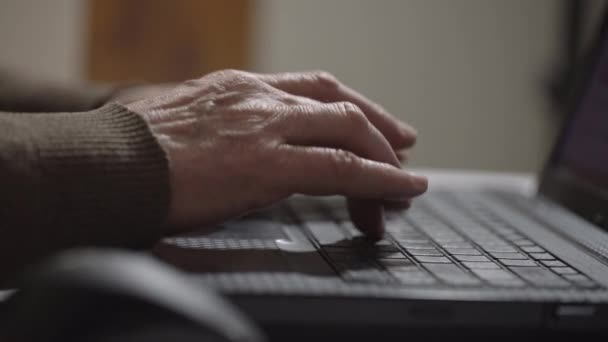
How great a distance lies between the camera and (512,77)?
8.00 feet

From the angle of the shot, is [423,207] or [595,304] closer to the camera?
[595,304]

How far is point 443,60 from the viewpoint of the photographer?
2.42 meters

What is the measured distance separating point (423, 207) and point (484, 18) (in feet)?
5.49

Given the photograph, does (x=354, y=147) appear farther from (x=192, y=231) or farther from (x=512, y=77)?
(x=512, y=77)

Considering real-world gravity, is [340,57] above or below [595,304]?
below

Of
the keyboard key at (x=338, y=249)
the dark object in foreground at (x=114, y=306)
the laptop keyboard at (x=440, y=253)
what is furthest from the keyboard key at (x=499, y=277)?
the dark object in foreground at (x=114, y=306)

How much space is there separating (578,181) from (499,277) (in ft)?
1.33

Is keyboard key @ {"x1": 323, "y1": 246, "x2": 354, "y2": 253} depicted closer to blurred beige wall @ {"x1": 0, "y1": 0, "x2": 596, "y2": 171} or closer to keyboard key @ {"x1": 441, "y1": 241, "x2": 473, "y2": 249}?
keyboard key @ {"x1": 441, "y1": 241, "x2": 473, "y2": 249}

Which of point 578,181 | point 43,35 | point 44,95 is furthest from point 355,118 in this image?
point 43,35

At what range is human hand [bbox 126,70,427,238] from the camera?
22.2 inches

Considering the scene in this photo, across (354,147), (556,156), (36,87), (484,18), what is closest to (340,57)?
(484,18)

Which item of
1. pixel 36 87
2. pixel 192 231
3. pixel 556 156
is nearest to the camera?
pixel 192 231

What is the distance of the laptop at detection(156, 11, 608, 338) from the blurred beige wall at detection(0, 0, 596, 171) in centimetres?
150

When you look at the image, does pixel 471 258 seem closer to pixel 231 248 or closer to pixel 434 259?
pixel 434 259
